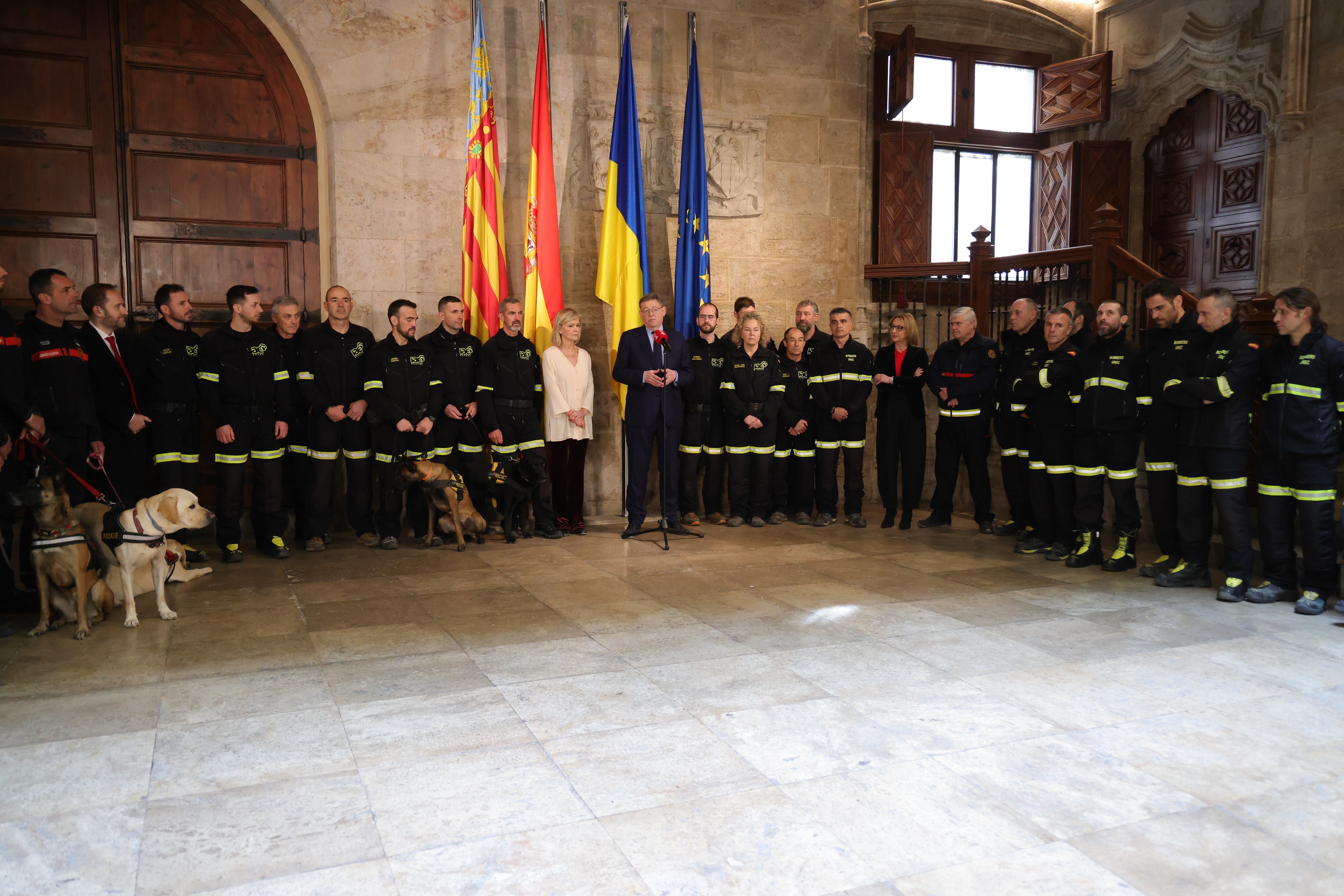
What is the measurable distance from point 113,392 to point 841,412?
16.7 ft

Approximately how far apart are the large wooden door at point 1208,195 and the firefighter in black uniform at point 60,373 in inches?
373

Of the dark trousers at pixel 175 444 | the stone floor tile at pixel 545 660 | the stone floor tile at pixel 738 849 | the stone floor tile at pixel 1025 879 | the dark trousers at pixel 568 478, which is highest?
the dark trousers at pixel 175 444

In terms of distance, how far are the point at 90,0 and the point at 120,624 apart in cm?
496

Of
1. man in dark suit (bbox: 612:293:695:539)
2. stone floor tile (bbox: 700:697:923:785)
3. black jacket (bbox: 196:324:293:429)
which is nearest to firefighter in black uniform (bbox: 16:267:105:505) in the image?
black jacket (bbox: 196:324:293:429)

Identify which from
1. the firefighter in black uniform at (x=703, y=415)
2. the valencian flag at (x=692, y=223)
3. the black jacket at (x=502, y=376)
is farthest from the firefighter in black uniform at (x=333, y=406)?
the valencian flag at (x=692, y=223)

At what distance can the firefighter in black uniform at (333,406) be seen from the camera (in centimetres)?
654

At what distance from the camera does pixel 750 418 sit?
7465mm

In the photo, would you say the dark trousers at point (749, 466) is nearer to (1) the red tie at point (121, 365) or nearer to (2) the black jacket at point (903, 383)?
(2) the black jacket at point (903, 383)

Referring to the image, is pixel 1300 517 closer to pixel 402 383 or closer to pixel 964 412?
pixel 964 412

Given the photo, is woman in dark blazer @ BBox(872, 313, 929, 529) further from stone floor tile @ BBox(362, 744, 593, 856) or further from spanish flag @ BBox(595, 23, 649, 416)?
stone floor tile @ BBox(362, 744, 593, 856)

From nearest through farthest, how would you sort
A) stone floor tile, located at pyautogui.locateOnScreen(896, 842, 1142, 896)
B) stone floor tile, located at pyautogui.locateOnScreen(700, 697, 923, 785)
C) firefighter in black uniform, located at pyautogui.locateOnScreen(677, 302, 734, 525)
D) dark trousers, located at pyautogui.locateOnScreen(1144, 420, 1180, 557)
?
stone floor tile, located at pyautogui.locateOnScreen(896, 842, 1142, 896) → stone floor tile, located at pyautogui.locateOnScreen(700, 697, 923, 785) → dark trousers, located at pyautogui.locateOnScreen(1144, 420, 1180, 557) → firefighter in black uniform, located at pyautogui.locateOnScreen(677, 302, 734, 525)

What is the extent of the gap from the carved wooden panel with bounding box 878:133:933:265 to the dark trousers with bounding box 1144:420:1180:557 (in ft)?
13.6

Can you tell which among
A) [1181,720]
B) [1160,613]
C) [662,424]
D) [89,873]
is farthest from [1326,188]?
[89,873]

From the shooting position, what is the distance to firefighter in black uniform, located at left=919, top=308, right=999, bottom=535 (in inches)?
282
